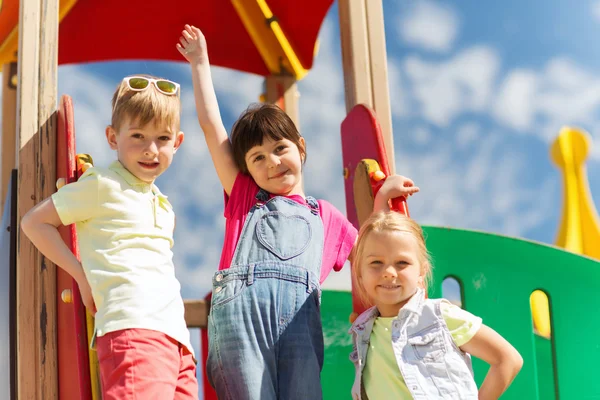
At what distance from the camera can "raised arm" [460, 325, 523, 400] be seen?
1904mm

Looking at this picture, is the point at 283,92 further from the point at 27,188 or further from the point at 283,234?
the point at 283,234

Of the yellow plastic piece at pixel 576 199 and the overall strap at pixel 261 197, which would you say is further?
the yellow plastic piece at pixel 576 199

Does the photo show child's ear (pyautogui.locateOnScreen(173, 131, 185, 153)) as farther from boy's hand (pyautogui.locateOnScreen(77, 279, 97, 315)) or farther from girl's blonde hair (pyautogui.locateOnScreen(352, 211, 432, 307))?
girl's blonde hair (pyautogui.locateOnScreen(352, 211, 432, 307))

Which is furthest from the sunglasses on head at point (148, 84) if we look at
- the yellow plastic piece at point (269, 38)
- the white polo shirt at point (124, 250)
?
the yellow plastic piece at point (269, 38)

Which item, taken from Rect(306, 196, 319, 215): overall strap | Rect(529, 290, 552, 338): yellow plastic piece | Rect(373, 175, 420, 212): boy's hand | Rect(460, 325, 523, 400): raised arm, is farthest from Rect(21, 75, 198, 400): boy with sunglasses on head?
Rect(529, 290, 552, 338): yellow plastic piece

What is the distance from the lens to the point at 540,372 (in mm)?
3643

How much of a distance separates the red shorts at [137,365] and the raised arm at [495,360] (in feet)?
2.57

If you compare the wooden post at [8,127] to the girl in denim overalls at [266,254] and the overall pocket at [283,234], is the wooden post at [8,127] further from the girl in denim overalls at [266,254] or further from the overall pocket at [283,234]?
the overall pocket at [283,234]

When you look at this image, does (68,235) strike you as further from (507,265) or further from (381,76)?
(507,265)

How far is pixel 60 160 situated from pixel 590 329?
210cm

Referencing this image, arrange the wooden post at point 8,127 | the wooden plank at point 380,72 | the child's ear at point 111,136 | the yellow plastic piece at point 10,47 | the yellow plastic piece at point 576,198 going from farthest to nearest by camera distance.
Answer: the yellow plastic piece at point 576,198 < the wooden post at point 8,127 < the yellow plastic piece at point 10,47 < the wooden plank at point 380,72 < the child's ear at point 111,136

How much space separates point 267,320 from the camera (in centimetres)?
198

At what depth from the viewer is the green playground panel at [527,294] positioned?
2.86 metres

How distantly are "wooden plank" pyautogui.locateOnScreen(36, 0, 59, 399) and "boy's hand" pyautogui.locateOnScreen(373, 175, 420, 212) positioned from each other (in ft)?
3.43
